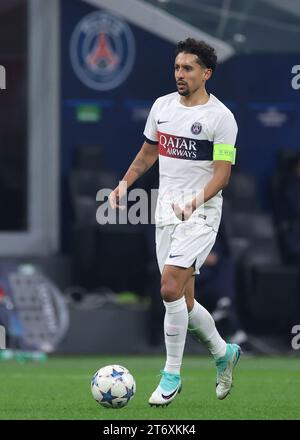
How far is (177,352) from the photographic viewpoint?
9.06 m

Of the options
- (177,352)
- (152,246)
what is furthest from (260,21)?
(177,352)

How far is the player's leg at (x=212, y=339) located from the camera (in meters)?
9.33

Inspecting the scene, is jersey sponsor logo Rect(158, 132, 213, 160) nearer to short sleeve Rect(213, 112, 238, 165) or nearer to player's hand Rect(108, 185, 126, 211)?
short sleeve Rect(213, 112, 238, 165)

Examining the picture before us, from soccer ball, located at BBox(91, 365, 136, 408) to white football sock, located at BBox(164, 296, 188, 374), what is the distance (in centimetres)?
31

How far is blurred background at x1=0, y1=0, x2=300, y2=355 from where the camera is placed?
15.7 meters

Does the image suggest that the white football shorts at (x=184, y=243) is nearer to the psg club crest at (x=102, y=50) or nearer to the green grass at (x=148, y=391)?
the green grass at (x=148, y=391)

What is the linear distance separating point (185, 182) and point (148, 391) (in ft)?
6.01

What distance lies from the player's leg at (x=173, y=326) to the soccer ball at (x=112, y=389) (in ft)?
0.59

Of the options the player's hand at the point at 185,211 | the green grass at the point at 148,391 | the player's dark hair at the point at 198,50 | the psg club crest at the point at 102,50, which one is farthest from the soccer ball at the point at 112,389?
the psg club crest at the point at 102,50

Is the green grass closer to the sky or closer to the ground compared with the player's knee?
closer to the ground

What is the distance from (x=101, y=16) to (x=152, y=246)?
2705mm

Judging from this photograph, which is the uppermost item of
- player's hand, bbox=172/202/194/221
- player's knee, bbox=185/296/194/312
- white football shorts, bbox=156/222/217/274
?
player's hand, bbox=172/202/194/221

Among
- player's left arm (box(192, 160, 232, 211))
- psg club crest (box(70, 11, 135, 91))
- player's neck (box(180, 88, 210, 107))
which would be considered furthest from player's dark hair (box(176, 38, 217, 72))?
psg club crest (box(70, 11, 135, 91))
